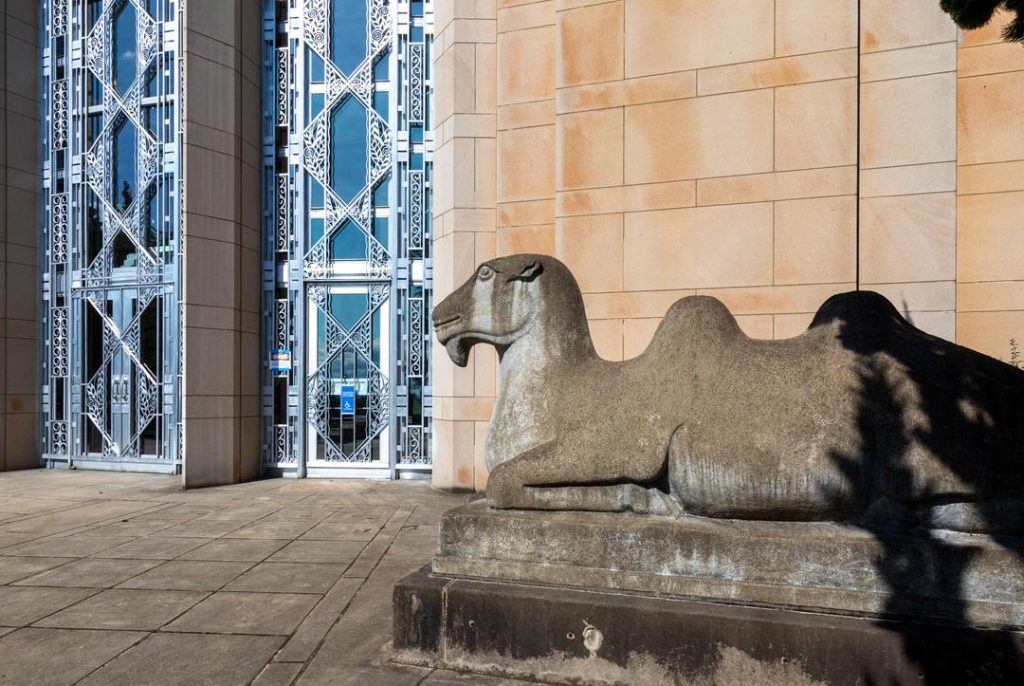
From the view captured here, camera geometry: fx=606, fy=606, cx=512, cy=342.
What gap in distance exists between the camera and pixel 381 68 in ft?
35.1

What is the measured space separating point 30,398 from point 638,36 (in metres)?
12.9

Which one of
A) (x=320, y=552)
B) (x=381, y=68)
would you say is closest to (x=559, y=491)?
(x=320, y=552)

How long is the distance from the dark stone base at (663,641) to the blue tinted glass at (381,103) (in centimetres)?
905

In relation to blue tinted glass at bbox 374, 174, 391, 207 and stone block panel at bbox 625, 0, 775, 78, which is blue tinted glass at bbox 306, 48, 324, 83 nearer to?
blue tinted glass at bbox 374, 174, 391, 207

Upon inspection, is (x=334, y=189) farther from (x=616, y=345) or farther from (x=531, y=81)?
(x=616, y=345)

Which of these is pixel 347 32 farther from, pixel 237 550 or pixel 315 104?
pixel 237 550

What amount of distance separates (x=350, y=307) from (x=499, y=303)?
7295mm

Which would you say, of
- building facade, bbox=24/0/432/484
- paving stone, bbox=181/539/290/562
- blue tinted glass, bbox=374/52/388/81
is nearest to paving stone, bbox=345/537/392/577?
paving stone, bbox=181/539/290/562

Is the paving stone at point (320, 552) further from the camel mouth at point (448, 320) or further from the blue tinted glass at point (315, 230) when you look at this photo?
the blue tinted glass at point (315, 230)

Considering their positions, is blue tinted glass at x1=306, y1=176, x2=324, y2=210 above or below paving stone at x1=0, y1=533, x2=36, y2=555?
above

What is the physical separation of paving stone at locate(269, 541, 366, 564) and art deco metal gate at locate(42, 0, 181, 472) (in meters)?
6.05

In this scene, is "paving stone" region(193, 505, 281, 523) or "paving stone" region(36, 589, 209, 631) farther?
"paving stone" region(193, 505, 281, 523)

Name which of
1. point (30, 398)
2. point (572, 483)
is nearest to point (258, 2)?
point (30, 398)

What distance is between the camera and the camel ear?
12.8ft
